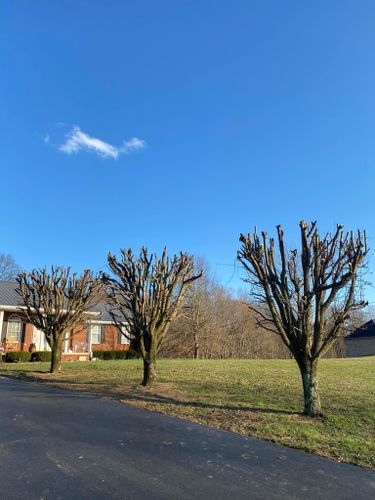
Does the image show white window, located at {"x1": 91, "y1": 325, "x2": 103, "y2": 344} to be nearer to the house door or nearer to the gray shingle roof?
the house door

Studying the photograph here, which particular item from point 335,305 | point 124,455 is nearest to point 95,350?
point 335,305

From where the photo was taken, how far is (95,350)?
99.4 ft

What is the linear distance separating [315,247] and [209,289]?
3117cm

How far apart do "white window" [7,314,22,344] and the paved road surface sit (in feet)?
67.7

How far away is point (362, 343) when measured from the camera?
48.7 m

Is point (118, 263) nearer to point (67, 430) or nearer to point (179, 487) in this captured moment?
point (67, 430)

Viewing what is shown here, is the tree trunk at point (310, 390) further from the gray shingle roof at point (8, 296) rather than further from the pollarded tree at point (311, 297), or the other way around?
the gray shingle roof at point (8, 296)

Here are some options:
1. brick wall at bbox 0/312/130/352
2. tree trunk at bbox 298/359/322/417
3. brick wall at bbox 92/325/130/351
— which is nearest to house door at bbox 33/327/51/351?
brick wall at bbox 0/312/130/352

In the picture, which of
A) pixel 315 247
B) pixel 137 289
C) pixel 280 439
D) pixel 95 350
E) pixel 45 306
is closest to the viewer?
pixel 280 439

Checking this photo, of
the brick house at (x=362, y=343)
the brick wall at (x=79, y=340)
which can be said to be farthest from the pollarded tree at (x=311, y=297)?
the brick house at (x=362, y=343)

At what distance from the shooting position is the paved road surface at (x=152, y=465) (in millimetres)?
4281

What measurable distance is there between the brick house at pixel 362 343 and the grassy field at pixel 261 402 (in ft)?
116

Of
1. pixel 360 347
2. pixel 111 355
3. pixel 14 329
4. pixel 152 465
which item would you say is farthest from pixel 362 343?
pixel 152 465

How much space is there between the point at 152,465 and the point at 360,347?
48.6 meters
